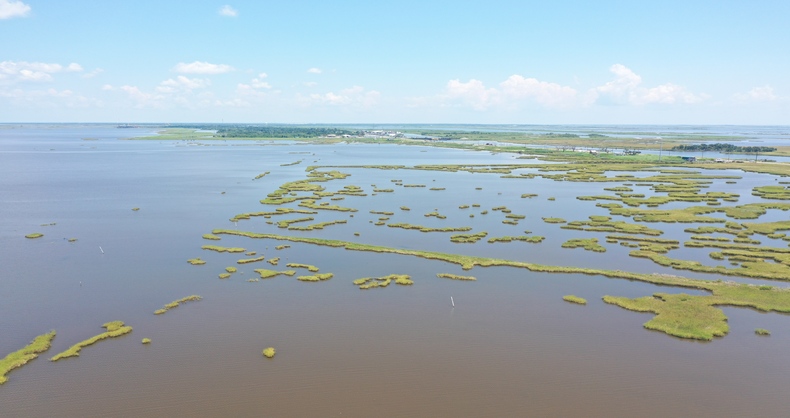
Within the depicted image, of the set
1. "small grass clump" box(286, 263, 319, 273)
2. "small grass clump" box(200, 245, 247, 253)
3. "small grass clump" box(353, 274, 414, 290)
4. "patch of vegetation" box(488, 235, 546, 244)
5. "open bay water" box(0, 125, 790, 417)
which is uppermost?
"patch of vegetation" box(488, 235, 546, 244)

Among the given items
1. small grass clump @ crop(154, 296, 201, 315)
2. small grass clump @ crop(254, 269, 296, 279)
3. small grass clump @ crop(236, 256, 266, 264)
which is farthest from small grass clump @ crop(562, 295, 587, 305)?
small grass clump @ crop(154, 296, 201, 315)

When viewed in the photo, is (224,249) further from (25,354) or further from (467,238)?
(467,238)

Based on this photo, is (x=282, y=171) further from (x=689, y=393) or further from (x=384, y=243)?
(x=689, y=393)

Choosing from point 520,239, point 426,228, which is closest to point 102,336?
point 426,228

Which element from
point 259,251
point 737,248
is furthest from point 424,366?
point 737,248

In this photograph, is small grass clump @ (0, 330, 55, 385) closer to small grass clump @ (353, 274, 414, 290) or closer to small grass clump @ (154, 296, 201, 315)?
small grass clump @ (154, 296, 201, 315)
